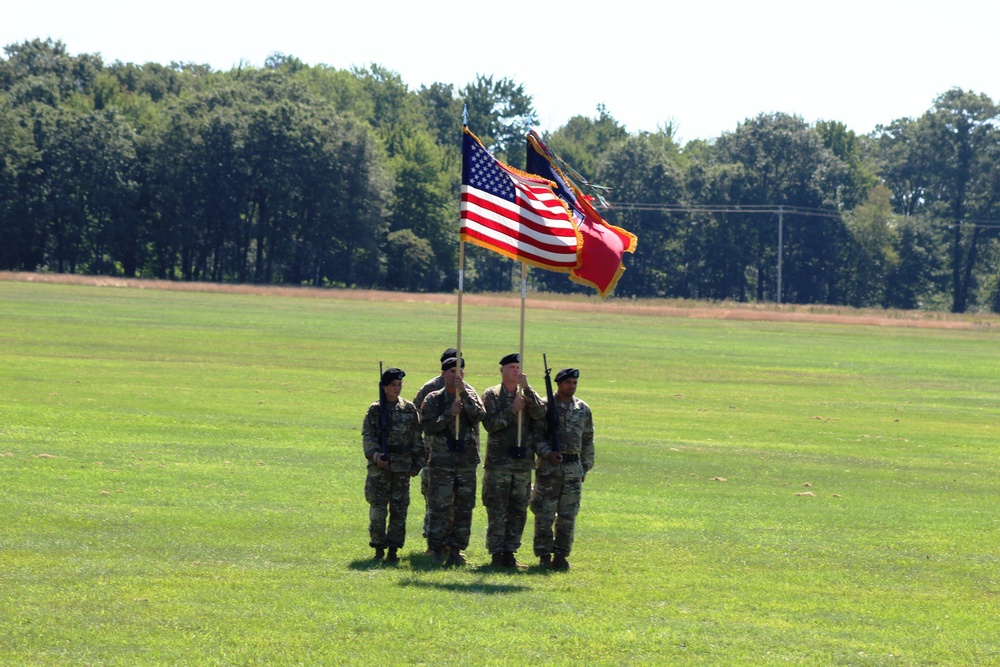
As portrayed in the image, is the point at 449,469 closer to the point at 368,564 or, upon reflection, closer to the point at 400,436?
the point at 400,436

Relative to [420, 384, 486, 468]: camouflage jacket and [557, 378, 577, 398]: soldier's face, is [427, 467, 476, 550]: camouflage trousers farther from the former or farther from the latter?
[557, 378, 577, 398]: soldier's face

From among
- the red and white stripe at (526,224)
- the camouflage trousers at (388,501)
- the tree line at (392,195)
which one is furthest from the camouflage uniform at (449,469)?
the tree line at (392,195)

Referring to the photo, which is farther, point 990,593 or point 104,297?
point 104,297

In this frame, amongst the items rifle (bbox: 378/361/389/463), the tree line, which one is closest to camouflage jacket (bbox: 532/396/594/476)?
rifle (bbox: 378/361/389/463)

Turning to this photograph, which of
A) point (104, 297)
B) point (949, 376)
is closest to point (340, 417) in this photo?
point (949, 376)

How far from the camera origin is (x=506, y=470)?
1358 cm

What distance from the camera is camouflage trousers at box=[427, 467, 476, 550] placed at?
1355 centimetres

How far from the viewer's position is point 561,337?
190 ft

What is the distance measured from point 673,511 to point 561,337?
40.0 meters

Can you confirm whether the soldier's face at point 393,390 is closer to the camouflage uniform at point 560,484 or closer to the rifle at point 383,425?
the rifle at point 383,425

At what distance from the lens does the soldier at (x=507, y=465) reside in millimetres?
13492

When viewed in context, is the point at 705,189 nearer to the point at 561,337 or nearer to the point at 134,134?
the point at 134,134

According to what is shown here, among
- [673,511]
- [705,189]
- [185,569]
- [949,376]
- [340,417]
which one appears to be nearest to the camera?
[185,569]

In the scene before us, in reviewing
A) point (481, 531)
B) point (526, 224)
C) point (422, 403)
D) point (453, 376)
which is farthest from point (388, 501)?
point (526, 224)
